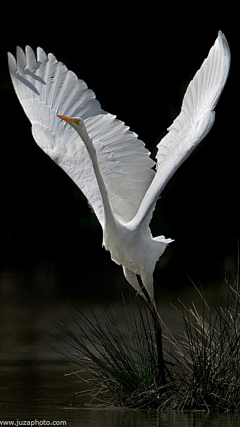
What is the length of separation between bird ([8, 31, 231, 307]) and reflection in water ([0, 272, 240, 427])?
0.65 m

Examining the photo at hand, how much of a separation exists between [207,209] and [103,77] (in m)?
1.89

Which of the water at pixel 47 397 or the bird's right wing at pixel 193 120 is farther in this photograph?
the bird's right wing at pixel 193 120

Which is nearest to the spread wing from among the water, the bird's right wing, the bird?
the bird

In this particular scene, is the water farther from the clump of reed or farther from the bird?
the bird

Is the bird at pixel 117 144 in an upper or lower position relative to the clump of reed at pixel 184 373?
upper

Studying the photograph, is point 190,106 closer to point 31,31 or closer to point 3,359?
point 3,359

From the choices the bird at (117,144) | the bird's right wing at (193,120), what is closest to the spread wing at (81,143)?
the bird at (117,144)

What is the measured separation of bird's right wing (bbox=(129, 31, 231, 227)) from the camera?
400 cm

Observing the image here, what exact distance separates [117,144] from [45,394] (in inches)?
49.8

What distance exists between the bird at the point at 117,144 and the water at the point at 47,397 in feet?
2.12

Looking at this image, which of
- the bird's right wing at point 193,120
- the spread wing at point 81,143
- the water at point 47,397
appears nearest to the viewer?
the water at point 47,397

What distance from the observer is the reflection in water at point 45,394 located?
3533 millimetres

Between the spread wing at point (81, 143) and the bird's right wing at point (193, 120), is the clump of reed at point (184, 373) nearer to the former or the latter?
the bird's right wing at point (193, 120)

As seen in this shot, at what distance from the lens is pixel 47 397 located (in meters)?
4.14
